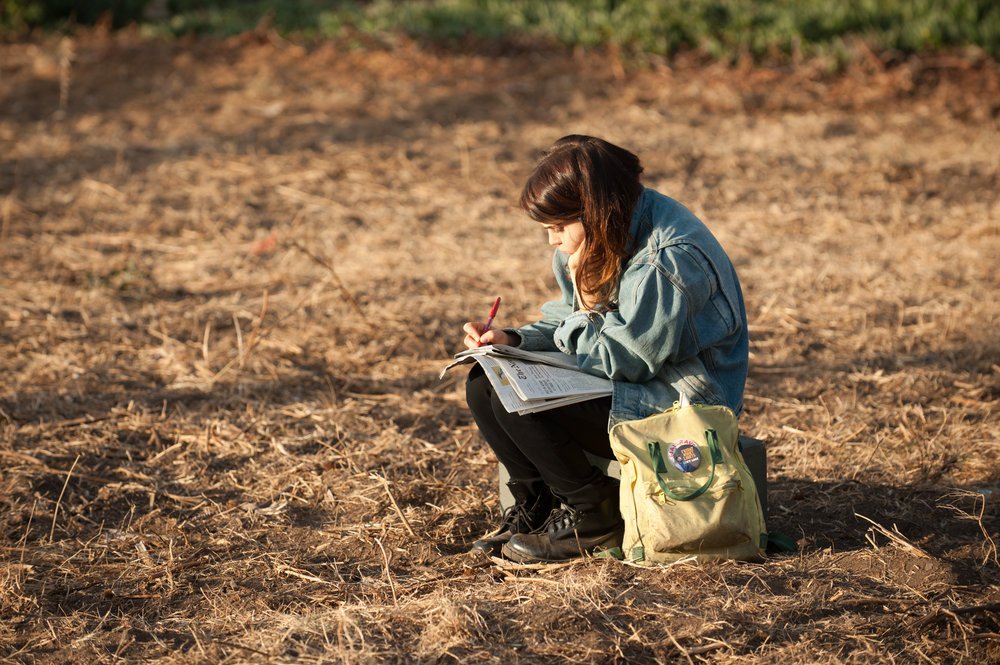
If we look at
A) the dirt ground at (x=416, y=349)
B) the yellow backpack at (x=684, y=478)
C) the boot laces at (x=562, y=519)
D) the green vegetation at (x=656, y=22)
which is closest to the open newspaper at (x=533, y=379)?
the yellow backpack at (x=684, y=478)

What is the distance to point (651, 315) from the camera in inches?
130

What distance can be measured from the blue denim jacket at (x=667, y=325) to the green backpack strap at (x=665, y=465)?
14 centimetres

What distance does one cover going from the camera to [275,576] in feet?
12.1

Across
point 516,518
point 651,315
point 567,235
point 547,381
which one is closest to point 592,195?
point 567,235

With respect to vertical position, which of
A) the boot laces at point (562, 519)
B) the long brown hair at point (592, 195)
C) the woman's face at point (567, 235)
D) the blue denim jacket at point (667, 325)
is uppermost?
the long brown hair at point (592, 195)

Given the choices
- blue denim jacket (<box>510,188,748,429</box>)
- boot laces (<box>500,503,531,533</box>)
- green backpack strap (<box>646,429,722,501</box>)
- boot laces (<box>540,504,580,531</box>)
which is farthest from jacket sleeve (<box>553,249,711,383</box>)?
boot laces (<box>500,503,531,533</box>)

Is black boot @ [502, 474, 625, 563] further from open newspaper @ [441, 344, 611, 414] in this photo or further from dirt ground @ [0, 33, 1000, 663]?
open newspaper @ [441, 344, 611, 414]

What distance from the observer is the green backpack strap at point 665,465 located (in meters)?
3.25

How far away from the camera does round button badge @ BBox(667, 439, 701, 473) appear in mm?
3271

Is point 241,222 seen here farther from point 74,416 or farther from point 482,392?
point 482,392

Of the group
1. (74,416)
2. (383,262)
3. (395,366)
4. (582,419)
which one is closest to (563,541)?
(582,419)

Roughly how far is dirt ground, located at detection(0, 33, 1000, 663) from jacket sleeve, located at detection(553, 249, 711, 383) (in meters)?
0.67

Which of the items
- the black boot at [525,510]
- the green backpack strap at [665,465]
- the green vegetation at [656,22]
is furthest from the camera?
the green vegetation at [656,22]

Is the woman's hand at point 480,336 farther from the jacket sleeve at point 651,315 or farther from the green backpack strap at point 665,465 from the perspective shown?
the green backpack strap at point 665,465
